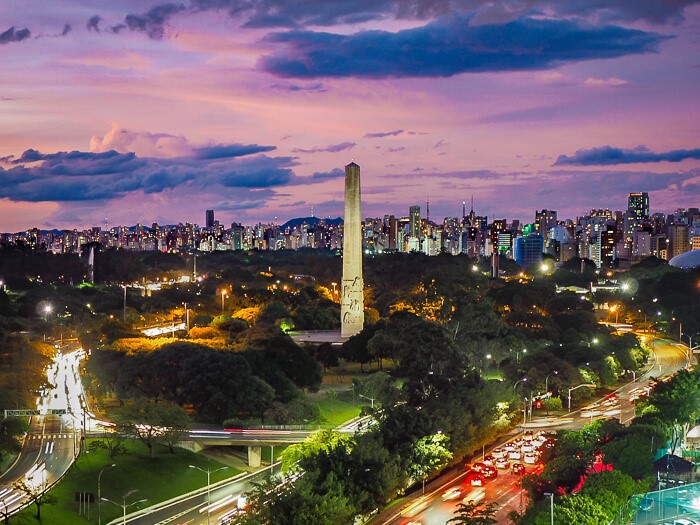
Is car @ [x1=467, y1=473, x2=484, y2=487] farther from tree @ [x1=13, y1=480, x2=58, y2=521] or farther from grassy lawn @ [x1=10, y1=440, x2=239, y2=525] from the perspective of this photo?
tree @ [x1=13, y1=480, x2=58, y2=521]

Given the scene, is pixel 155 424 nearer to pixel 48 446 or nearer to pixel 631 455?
pixel 48 446

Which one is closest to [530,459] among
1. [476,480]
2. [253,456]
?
[476,480]

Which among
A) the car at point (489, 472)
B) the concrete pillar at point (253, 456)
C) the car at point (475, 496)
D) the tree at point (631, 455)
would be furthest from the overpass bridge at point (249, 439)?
the tree at point (631, 455)

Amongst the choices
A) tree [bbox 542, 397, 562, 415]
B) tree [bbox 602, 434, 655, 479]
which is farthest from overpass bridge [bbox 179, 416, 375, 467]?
tree [bbox 542, 397, 562, 415]

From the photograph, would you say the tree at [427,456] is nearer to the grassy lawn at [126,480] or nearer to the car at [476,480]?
the car at [476,480]

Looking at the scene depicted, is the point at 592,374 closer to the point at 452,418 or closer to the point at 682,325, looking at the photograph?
the point at 452,418

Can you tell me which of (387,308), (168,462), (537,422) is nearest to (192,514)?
(168,462)
